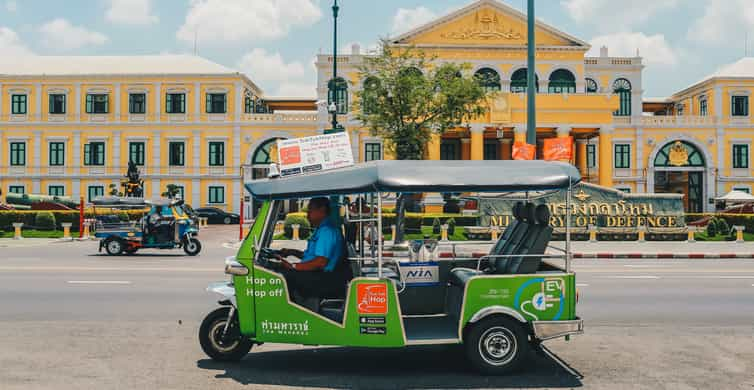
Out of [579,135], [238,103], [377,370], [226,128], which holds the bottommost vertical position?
[377,370]

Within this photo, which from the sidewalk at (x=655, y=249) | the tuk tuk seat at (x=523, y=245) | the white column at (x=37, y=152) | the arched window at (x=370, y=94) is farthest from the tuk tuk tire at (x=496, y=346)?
the white column at (x=37, y=152)

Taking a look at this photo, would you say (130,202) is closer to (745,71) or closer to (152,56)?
(152,56)

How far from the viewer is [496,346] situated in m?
7.20

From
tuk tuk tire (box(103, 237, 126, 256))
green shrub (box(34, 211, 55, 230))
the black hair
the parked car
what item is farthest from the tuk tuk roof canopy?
the parked car

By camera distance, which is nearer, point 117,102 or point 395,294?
point 395,294

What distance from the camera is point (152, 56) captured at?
60219mm

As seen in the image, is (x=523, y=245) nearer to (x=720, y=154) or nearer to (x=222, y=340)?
(x=222, y=340)

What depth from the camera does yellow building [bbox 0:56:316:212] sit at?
55.3m

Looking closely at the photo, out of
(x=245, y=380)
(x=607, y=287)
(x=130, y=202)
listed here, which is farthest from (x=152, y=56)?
(x=245, y=380)

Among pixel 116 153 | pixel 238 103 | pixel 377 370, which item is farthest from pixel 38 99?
pixel 377 370

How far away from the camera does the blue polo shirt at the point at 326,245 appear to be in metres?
7.42

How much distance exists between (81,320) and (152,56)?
5386cm

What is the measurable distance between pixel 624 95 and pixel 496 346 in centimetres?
5707

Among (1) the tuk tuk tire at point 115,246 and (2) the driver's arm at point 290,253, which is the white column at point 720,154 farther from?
(2) the driver's arm at point 290,253
